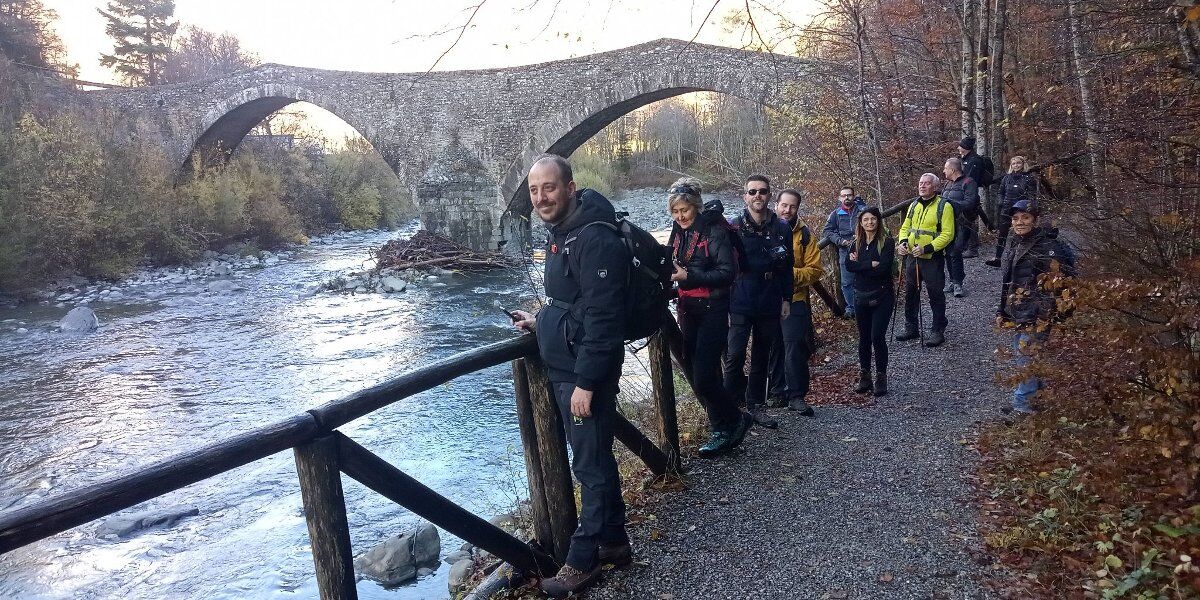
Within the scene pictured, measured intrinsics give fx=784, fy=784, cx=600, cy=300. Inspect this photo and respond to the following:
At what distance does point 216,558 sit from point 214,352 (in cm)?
724

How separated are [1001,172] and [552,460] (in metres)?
11.5

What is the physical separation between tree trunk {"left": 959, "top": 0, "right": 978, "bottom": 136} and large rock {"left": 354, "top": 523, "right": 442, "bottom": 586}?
30.6 feet

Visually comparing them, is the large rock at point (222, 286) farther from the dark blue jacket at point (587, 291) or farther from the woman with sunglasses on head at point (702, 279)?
the dark blue jacket at point (587, 291)

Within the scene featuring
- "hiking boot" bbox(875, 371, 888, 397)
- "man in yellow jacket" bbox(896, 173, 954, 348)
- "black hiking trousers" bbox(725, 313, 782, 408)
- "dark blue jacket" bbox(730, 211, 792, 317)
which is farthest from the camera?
"man in yellow jacket" bbox(896, 173, 954, 348)

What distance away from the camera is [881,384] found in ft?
18.2

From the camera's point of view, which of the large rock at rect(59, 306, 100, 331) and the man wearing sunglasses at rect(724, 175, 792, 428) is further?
the large rock at rect(59, 306, 100, 331)

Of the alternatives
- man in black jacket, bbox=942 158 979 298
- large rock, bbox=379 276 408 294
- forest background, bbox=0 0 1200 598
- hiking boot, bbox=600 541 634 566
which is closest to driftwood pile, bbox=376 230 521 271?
large rock, bbox=379 276 408 294

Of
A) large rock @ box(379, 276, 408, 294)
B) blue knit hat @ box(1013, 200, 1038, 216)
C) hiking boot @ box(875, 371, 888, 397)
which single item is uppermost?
blue knit hat @ box(1013, 200, 1038, 216)

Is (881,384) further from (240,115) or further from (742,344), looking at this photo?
(240,115)

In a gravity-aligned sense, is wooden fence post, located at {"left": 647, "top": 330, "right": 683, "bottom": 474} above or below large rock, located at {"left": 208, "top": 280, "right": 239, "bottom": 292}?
above

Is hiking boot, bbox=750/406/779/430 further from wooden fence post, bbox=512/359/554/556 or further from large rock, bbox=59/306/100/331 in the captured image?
large rock, bbox=59/306/100/331

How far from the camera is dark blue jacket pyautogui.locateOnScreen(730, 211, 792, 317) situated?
455 centimetres

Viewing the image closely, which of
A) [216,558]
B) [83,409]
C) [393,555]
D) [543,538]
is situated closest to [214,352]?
[83,409]

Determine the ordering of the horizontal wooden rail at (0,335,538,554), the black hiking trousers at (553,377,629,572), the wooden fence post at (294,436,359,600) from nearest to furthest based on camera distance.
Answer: the horizontal wooden rail at (0,335,538,554), the wooden fence post at (294,436,359,600), the black hiking trousers at (553,377,629,572)
